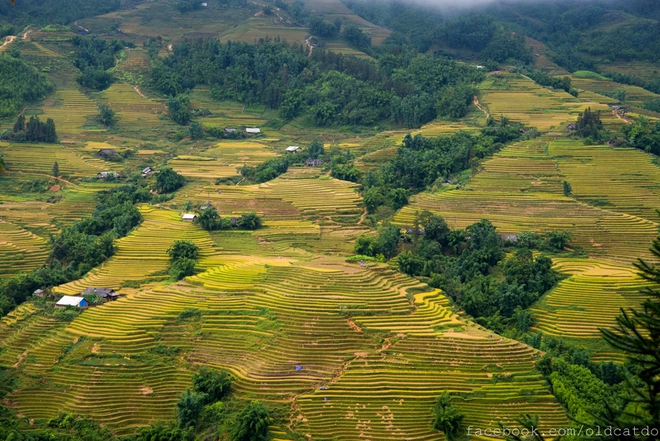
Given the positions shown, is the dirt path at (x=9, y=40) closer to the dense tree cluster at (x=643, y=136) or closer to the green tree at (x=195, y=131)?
the green tree at (x=195, y=131)

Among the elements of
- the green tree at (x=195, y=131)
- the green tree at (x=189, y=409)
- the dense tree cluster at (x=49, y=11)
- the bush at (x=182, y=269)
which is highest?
the dense tree cluster at (x=49, y=11)

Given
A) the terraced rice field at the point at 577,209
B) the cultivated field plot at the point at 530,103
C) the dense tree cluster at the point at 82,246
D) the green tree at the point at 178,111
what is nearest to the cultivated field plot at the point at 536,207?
the terraced rice field at the point at 577,209

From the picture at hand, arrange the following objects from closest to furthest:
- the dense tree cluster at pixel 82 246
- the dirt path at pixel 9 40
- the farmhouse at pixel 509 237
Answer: the dense tree cluster at pixel 82 246 < the farmhouse at pixel 509 237 < the dirt path at pixel 9 40

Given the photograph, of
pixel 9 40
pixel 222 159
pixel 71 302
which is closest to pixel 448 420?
pixel 71 302

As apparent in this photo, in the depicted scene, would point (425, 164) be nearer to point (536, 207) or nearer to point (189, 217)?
point (536, 207)

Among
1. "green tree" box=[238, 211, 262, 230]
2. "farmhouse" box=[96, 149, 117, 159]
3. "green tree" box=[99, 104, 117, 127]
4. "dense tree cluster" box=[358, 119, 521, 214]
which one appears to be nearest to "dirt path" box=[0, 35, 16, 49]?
"green tree" box=[99, 104, 117, 127]

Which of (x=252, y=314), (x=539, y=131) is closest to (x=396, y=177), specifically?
(x=539, y=131)

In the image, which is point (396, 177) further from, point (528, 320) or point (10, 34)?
point (10, 34)
